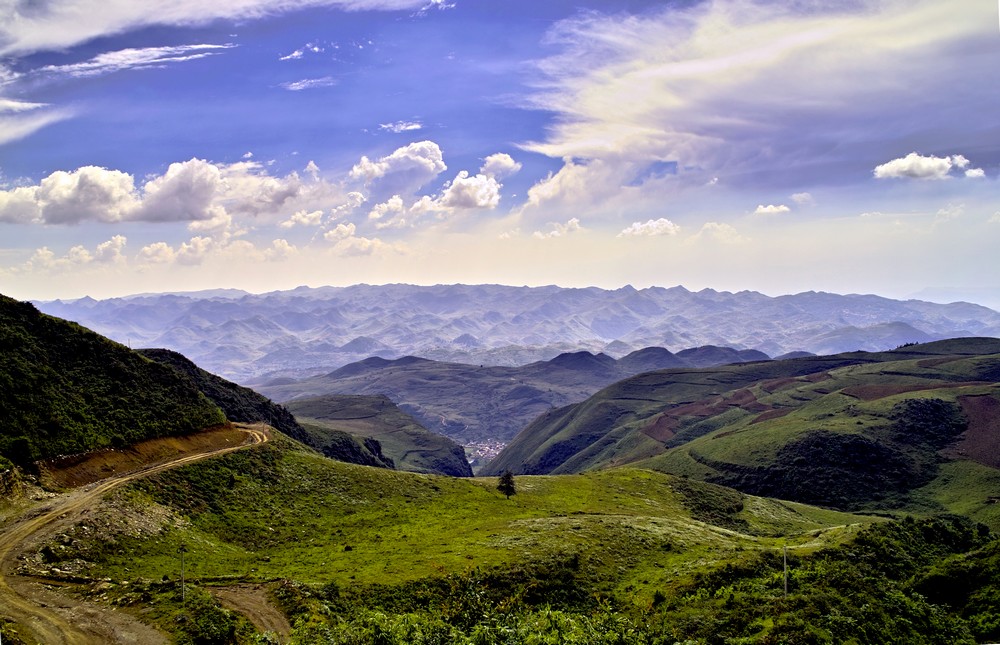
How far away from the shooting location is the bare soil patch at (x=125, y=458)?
5494 cm

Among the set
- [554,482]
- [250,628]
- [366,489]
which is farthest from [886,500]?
[250,628]

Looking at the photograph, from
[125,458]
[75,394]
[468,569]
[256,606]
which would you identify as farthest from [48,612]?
[75,394]

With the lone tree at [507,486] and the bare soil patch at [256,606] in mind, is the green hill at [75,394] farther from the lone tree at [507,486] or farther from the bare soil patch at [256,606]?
the lone tree at [507,486]

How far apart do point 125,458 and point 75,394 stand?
1200 centimetres

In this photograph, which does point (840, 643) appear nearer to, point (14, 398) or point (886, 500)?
point (14, 398)

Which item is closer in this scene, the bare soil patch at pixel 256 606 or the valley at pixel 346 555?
the valley at pixel 346 555

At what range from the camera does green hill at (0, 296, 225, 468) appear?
57.9 meters

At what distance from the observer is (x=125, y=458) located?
208 ft

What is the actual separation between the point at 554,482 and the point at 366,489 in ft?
151

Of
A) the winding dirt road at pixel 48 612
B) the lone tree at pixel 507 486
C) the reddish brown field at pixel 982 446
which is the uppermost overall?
the winding dirt road at pixel 48 612

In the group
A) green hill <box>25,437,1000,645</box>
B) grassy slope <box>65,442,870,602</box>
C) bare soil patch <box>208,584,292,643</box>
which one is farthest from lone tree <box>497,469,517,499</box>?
bare soil patch <box>208,584,292,643</box>

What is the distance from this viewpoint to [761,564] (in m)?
50.3

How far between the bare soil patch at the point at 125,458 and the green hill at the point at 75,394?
1.16 m

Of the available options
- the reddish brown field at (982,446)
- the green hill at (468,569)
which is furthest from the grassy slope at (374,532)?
the reddish brown field at (982,446)
